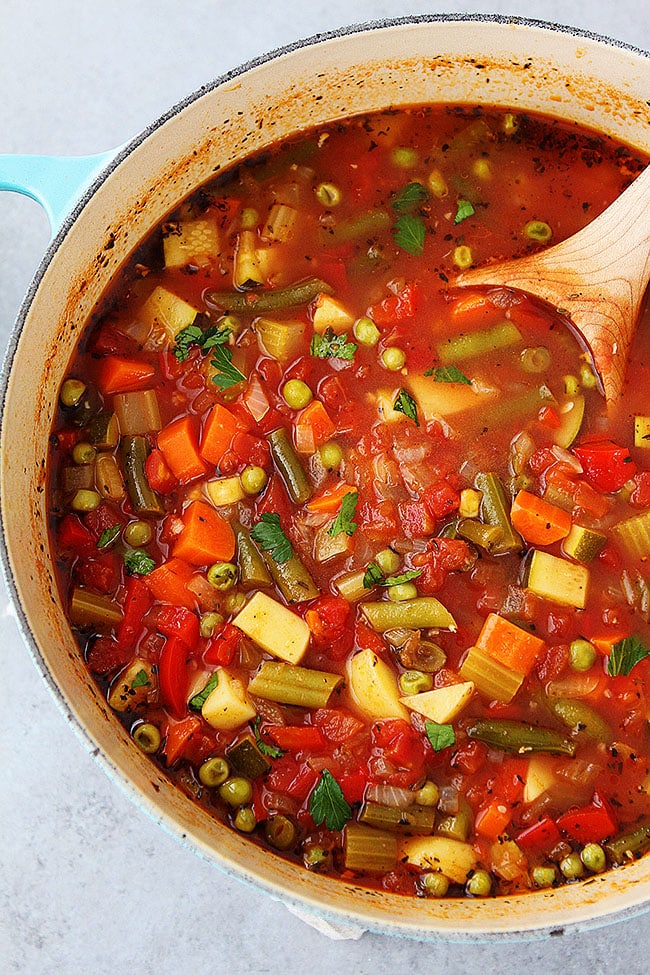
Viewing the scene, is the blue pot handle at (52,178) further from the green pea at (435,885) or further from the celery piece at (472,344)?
the green pea at (435,885)

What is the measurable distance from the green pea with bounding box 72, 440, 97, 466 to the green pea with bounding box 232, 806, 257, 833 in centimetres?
139

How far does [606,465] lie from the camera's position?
3711 millimetres

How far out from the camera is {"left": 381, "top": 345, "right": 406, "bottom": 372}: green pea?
3.72 m

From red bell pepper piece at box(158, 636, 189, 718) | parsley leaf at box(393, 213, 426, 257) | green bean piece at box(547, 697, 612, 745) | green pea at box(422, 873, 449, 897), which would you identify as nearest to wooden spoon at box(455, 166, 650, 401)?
parsley leaf at box(393, 213, 426, 257)

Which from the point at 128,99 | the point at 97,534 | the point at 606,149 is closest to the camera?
the point at 97,534

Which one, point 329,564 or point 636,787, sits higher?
point 329,564

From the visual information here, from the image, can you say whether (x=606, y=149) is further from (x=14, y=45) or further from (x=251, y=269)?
(x=14, y=45)

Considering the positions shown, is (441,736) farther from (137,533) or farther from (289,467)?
(137,533)

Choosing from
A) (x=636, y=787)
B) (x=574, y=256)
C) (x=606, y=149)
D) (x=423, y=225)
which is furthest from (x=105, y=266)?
(x=636, y=787)

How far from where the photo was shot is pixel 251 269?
374 centimetres

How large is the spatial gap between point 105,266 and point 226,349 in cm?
54

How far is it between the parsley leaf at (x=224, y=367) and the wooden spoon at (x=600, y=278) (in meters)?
0.94

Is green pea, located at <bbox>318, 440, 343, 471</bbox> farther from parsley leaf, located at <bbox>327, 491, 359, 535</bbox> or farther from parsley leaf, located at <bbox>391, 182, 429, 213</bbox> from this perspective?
parsley leaf, located at <bbox>391, 182, 429, 213</bbox>

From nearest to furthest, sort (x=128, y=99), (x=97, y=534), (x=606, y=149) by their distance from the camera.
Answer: (x=97, y=534) → (x=606, y=149) → (x=128, y=99)
